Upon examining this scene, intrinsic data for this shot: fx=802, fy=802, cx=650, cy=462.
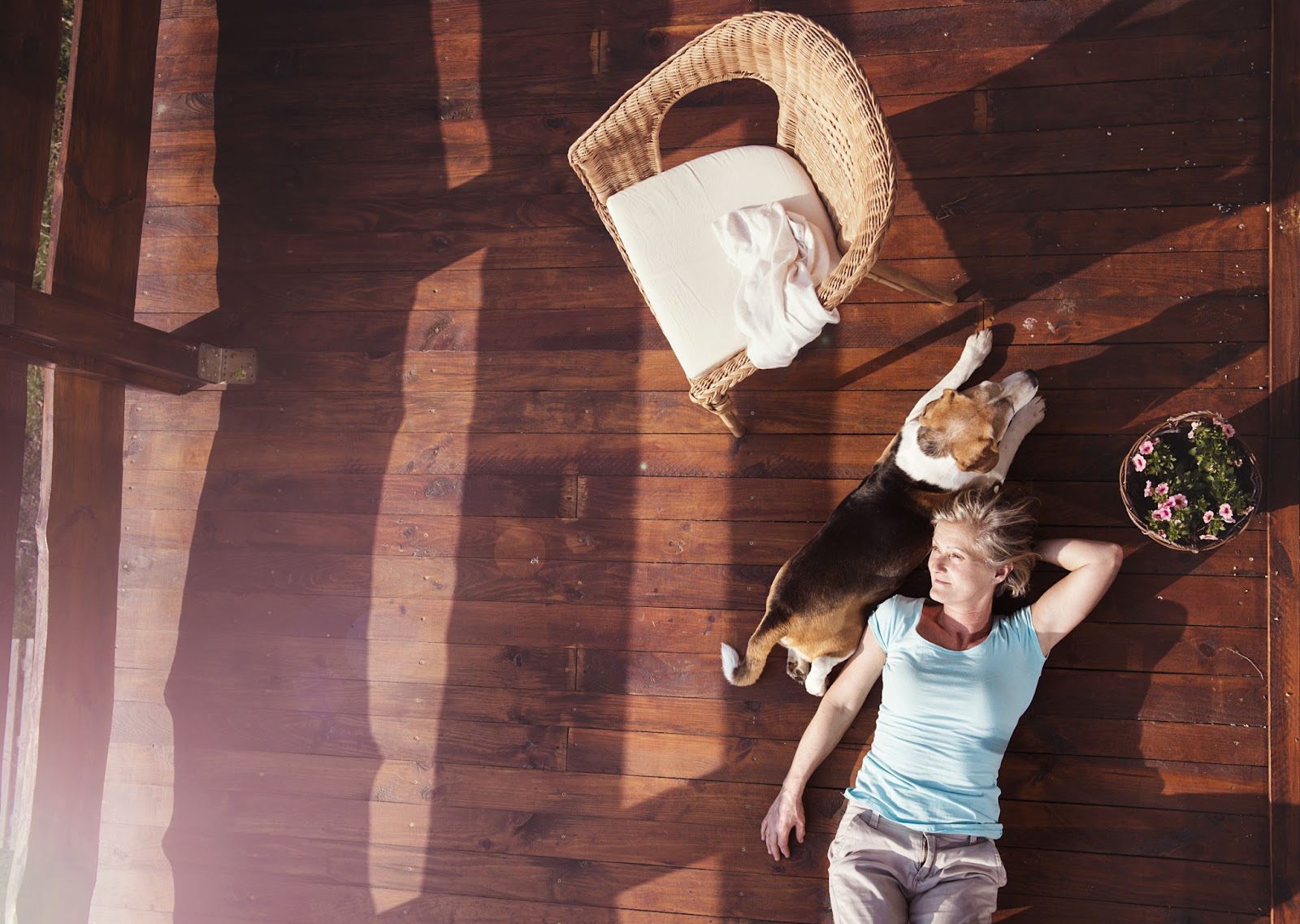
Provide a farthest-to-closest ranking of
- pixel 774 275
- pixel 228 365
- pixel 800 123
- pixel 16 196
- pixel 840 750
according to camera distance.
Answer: pixel 228 365
pixel 840 750
pixel 16 196
pixel 800 123
pixel 774 275

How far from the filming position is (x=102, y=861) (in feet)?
8.70

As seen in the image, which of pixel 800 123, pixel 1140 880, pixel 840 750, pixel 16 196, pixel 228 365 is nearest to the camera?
pixel 800 123

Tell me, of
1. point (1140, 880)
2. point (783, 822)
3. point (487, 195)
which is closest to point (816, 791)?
point (783, 822)

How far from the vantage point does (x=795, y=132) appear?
6.57 ft

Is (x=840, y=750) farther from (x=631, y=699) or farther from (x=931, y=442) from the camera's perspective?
(x=931, y=442)

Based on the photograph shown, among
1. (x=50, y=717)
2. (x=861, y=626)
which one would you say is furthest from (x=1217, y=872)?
→ (x=50, y=717)

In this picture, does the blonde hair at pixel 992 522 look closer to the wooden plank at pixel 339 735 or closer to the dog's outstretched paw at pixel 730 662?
the dog's outstretched paw at pixel 730 662

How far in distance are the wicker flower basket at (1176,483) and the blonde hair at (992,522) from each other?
329 mm

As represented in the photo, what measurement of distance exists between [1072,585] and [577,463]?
142 cm

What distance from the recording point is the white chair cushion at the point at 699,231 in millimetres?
1953

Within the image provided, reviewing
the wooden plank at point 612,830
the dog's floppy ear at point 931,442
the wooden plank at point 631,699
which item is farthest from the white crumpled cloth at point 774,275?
the wooden plank at point 612,830

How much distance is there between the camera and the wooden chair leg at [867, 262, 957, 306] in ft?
6.61

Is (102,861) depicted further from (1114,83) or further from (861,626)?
(1114,83)

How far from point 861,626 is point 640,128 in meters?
1.42
